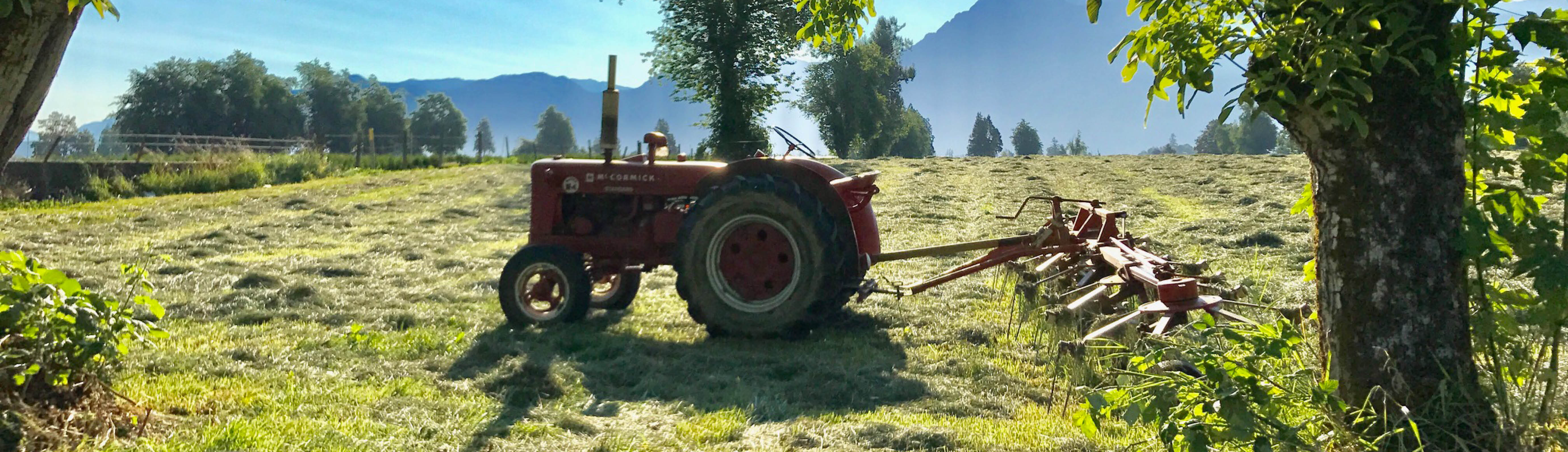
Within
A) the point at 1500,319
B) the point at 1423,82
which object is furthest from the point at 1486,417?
the point at 1423,82

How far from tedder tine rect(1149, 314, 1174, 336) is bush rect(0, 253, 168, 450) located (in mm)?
3627

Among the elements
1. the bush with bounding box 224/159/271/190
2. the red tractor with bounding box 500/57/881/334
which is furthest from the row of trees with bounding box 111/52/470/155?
the red tractor with bounding box 500/57/881/334

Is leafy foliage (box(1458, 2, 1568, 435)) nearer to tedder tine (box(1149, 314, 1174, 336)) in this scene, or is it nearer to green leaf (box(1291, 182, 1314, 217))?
green leaf (box(1291, 182, 1314, 217))

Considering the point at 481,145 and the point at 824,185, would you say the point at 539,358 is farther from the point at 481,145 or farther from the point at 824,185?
the point at 481,145

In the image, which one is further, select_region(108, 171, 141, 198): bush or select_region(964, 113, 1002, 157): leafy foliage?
select_region(964, 113, 1002, 157): leafy foliage

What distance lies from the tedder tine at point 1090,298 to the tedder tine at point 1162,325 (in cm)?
57

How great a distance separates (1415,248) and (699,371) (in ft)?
10.2

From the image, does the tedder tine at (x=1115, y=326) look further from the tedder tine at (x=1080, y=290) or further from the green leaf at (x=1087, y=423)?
the green leaf at (x=1087, y=423)

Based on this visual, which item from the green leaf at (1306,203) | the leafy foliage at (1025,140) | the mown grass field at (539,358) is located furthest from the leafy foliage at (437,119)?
the green leaf at (1306,203)

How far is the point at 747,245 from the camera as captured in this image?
5816 millimetres

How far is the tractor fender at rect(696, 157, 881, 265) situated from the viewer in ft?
18.7

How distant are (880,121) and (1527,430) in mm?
54564

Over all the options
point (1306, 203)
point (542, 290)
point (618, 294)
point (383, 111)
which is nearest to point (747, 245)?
point (542, 290)

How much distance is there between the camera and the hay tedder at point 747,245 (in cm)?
554
